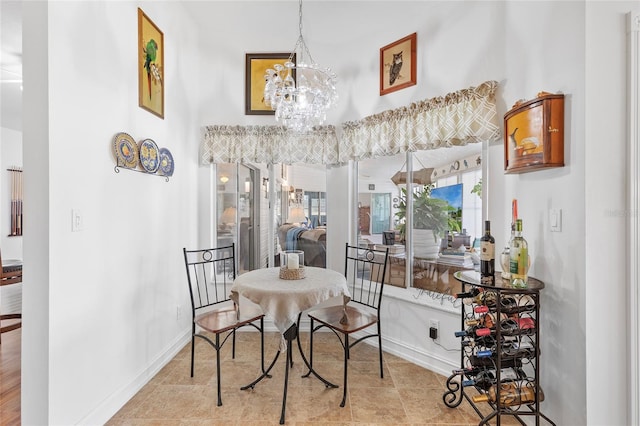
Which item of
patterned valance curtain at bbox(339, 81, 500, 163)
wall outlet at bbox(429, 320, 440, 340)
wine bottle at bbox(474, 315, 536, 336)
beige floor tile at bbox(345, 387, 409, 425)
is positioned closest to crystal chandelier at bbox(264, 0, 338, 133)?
patterned valance curtain at bbox(339, 81, 500, 163)

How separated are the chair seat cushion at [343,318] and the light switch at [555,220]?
1301 mm

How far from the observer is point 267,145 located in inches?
122

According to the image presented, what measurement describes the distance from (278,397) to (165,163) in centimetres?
206

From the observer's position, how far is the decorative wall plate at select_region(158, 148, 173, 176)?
2.47 meters

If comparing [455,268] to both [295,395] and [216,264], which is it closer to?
[295,395]

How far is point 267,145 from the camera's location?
10.2 ft

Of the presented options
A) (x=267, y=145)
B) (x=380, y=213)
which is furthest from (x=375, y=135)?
(x=267, y=145)

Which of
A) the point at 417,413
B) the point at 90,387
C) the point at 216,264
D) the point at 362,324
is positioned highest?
the point at 216,264

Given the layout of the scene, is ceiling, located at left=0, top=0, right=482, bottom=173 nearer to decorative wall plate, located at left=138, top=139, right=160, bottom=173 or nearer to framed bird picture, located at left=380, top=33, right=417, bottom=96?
framed bird picture, located at left=380, top=33, right=417, bottom=96

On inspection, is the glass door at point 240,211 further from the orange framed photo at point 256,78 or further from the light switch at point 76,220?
the light switch at point 76,220

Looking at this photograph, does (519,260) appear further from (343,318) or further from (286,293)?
(286,293)

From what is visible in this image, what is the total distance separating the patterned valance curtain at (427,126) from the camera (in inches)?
82.4

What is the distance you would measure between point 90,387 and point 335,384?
1.57 meters

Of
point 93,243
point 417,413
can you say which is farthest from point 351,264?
point 93,243
